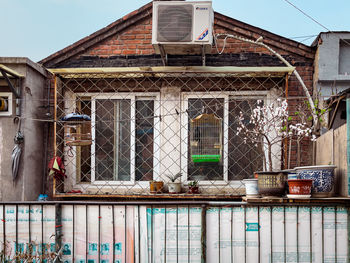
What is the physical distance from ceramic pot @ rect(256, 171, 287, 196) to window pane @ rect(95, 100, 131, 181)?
3.00m

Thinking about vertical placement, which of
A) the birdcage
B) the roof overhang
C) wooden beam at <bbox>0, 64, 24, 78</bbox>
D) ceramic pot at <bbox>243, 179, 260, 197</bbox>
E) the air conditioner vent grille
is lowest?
ceramic pot at <bbox>243, 179, 260, 197</bbox>

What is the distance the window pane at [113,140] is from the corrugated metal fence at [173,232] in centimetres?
233

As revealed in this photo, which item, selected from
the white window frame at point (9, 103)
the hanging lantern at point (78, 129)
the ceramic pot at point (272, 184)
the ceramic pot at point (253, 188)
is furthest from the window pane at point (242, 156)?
the white window frame at point (9, 103)

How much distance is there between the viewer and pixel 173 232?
13.7ft

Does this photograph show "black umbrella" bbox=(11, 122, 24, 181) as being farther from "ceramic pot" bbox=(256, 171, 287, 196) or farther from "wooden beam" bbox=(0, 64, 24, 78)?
"ceramic pot" bbox=(256, 171, 287, 196)

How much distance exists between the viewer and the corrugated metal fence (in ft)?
13.3

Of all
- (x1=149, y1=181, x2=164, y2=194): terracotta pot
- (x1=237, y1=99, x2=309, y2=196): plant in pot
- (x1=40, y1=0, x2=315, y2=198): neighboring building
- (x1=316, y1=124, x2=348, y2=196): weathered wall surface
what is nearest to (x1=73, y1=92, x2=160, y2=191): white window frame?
(x1=40, y1=0, x2=315, y2=198): neighboring building

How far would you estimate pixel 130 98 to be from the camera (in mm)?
6621

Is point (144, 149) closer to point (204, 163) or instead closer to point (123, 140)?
point (123, 140)

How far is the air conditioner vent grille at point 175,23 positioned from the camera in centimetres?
564

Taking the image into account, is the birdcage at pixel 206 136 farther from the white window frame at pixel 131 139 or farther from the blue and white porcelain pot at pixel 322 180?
the blue and white porcelain pot at pixel 322 180

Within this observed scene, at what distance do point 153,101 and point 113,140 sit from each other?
3.37 ft

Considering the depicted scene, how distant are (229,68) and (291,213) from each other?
2.85 metres

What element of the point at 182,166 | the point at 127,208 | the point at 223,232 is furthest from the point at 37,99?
the point at 223,232
